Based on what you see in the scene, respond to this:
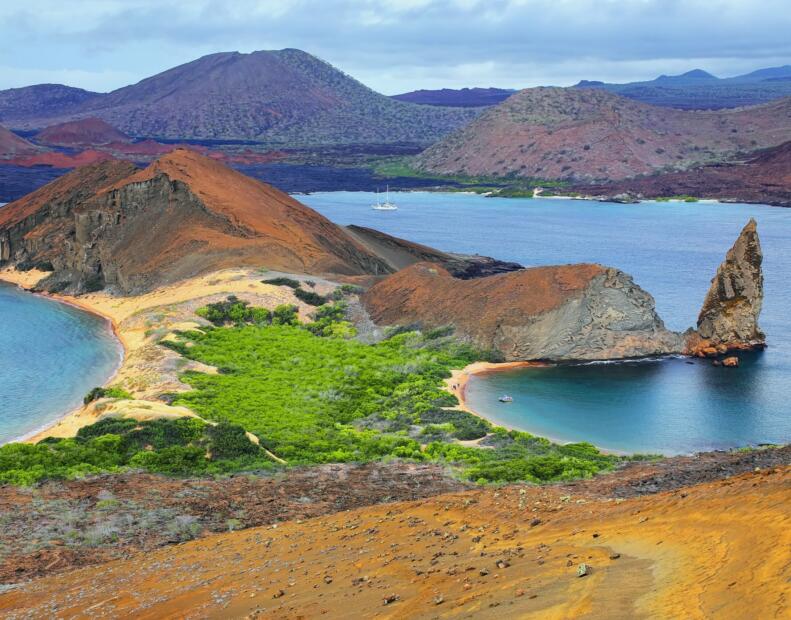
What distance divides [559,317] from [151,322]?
81.4 ft

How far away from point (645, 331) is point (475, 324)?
31.9ft

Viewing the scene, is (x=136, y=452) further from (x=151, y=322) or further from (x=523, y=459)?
(x=151, y=322)

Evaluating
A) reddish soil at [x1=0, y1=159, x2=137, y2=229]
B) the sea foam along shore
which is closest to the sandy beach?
reddish soil at [x1=0, y1=159, x2=137, y2=229]

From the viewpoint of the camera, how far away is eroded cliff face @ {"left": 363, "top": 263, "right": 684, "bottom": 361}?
58.9 meters

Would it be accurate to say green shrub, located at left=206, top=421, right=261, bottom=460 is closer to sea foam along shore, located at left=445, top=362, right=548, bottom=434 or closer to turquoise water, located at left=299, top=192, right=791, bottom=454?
sea foam along shore, located at left=445, top=362, right=548, bottom=434

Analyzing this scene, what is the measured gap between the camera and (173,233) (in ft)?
277

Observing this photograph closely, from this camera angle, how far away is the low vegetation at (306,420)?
35.3 m

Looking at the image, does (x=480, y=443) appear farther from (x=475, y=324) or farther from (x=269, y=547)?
(x=475, y=324)

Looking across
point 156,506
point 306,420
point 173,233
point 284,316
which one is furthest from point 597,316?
point 173,233

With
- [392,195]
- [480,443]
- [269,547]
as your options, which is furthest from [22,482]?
[392,195]

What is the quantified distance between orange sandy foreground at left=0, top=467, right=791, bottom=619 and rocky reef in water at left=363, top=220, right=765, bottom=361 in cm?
3086

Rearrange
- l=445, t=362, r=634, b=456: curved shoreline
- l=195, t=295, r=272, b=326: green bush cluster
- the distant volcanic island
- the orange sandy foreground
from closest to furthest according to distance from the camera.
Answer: the orange sandy foreground < l=445, t=362, r=634, b=456: curved shoreline < the distant volcanic island < l=195, t=295, r=272, b=326: green bush cluster

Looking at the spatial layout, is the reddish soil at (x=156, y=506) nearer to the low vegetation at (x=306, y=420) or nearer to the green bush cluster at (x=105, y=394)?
the low vegetation at (x=306, y=420)

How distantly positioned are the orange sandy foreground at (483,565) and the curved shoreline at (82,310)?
18656 millimetres
